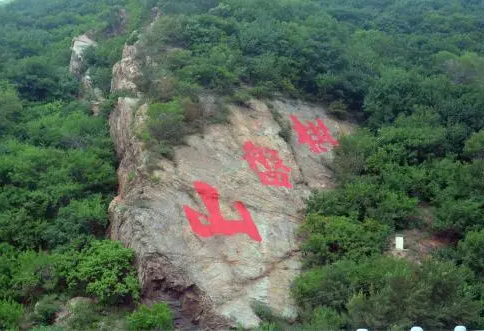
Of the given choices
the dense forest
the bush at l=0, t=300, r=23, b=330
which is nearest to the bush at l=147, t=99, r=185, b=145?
the dense forest

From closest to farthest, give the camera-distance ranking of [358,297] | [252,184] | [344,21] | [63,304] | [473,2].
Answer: [358,297] < [63,304] < [252,184] < [344,21] < [473,2]

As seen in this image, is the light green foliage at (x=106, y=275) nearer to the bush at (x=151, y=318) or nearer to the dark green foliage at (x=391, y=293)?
the bush at (x=151, y=318)

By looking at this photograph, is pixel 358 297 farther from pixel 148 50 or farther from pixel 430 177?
pixel 148 50

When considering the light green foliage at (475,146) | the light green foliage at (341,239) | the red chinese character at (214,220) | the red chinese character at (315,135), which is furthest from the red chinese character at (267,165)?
the light green foliage at (475,146)

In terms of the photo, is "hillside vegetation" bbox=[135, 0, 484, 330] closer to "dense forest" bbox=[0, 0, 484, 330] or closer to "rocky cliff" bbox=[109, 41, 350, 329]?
"dense forest" bbox=[0, 0, 484, 330]

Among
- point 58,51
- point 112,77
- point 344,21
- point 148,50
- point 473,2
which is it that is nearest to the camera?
point 148,50

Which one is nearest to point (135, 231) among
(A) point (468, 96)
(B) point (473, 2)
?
(A) point (468, 96)
